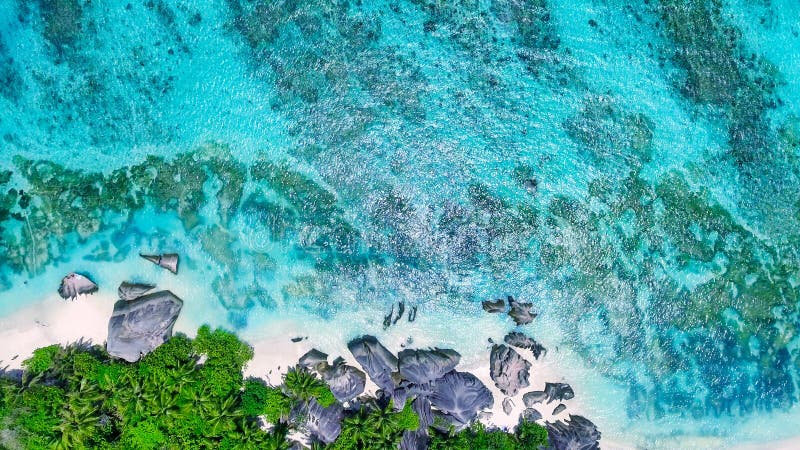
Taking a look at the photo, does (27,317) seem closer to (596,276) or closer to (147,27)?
(147,27)

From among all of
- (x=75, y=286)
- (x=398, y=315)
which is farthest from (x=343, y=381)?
(x=75, y=286)

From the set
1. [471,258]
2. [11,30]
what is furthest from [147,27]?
[471,258]

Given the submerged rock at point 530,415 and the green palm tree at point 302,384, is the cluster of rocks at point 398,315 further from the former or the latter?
the submerged rock at point 530,415

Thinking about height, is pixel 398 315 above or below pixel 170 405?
above

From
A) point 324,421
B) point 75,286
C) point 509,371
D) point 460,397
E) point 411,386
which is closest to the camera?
point 324,421

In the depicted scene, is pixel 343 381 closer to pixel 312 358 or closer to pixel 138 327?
pixel 312 358

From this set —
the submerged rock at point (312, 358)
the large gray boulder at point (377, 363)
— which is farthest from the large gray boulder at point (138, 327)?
the large gray boulder at point (377, 363)

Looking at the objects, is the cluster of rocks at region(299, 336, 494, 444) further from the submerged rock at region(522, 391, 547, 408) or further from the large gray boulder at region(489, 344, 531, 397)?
the submerged rock at region(522, 391, 547, 408)

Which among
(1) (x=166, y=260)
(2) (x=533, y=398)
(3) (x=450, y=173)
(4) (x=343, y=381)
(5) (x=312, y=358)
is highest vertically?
(3) (x=450, y=173)
